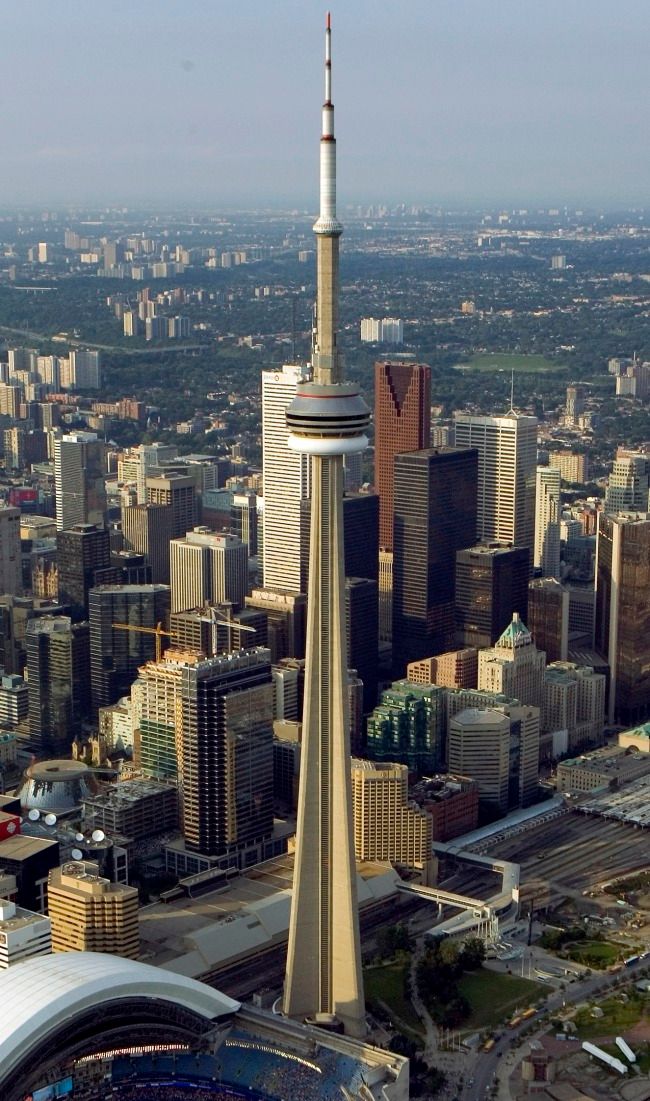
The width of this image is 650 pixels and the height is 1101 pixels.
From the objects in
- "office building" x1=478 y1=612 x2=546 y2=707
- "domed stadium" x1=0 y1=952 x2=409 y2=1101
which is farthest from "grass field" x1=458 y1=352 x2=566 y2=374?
"domed stadium" x1=0 y1=952 x2=409 y2=1101

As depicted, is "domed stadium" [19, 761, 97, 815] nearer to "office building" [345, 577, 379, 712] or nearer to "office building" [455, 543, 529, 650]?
"office building" [345, 577, 379, 712]

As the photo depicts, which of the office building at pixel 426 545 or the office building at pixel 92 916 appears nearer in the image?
the office building at pixel 92 916

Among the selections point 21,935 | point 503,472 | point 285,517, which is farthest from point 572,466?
point 21,935

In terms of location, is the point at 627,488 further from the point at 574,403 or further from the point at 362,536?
the point at 574,403

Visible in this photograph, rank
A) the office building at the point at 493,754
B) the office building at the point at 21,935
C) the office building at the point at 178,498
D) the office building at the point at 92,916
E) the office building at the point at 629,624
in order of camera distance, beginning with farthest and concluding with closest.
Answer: the office building at the point at 178,498 < the office building at the point at 629,624 < the office building at the point at 493,754 < the office building at the point at 92,916 < the office building at the point at 21,935

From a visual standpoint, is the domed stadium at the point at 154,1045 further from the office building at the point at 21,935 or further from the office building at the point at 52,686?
the office building at the point at 52,686

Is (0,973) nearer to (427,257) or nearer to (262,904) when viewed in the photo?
(262,904)

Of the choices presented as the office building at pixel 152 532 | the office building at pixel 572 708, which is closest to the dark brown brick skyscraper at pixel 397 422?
the office building at pixel 152 532
